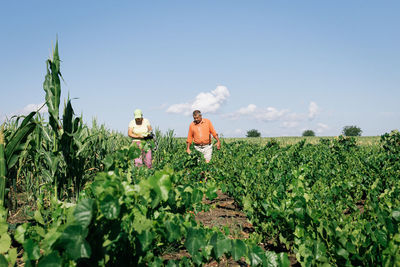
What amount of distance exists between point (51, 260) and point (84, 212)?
276 mm

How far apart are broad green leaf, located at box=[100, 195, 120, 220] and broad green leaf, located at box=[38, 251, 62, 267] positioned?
29 cm

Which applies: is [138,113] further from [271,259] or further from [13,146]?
[271,259]

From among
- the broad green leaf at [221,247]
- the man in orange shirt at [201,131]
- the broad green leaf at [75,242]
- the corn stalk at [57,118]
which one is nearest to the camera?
the broad green leaf at [75,242]

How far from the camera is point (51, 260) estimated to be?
1.36 metres

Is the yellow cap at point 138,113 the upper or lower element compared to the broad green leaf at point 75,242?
upper

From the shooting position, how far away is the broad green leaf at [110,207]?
139 cm

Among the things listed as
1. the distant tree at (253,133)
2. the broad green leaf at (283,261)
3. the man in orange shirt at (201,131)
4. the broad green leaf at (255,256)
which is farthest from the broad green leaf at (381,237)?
the distant tree at (253,133)

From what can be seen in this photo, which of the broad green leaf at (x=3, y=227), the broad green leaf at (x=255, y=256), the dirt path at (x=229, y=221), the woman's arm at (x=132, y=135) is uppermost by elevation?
the woman's arm at (x=132, y=135)

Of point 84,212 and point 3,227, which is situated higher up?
point 84,212

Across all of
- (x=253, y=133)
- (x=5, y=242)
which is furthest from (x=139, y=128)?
(x=253, y=133)

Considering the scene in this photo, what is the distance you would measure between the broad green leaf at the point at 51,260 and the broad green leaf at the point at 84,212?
0.21 meters

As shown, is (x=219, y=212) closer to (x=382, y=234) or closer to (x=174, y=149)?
(x=382, y=234)

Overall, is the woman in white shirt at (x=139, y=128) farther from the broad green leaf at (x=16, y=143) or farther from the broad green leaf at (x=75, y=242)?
the broad green leaf at (x=75, y=242)

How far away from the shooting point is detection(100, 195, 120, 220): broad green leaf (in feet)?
4.57
